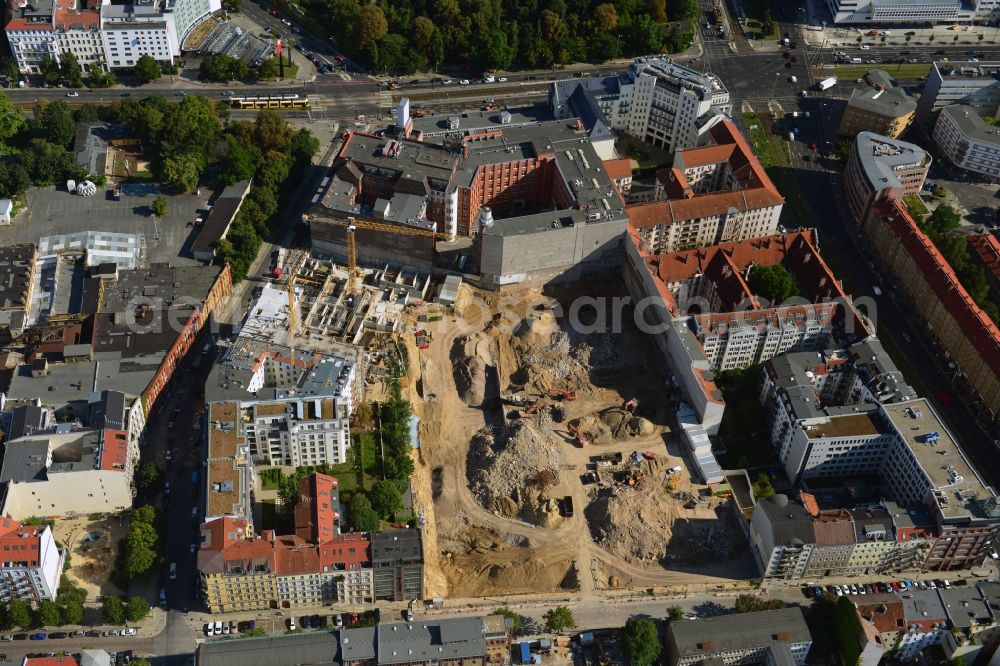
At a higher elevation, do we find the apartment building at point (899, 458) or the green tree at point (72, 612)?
the apartment building at point (899, 458)

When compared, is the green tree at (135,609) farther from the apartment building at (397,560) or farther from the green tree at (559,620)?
the green tree at (559,620)

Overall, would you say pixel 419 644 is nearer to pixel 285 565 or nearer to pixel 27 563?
pixel 285 565

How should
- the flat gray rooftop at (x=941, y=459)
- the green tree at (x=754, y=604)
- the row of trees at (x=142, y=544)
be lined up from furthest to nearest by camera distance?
the flat gray rooftop at (x=941, y=459) < the green tree at (x=754, y=604) < the row of trees at (x=142, y=544)

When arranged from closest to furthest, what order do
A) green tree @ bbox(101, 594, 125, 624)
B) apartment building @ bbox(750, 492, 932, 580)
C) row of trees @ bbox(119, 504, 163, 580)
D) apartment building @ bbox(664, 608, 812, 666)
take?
apartment building @ bbox(664, 608, 812, 666) → green tree @ bbox(101, 594, 125, 624) → row of trees @ bbox(119, 504, 163, 580) → apartment building @ bbox(750, 492, 932, 580)

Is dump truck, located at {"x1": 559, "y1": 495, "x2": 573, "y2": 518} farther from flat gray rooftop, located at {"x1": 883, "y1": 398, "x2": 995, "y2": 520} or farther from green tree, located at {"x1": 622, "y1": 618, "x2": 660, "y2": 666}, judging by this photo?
flat gray rooftop, located at {"x1": 883, "y1": 398, "x2": 995, "y2": 520}

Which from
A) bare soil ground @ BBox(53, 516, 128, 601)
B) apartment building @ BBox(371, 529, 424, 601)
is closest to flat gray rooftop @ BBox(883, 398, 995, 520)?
apartment building @ BBox(371, 529, 424, 601)

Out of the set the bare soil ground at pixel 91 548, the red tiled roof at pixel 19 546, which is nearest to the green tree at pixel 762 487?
the bare soil ground at pixel 91 548
